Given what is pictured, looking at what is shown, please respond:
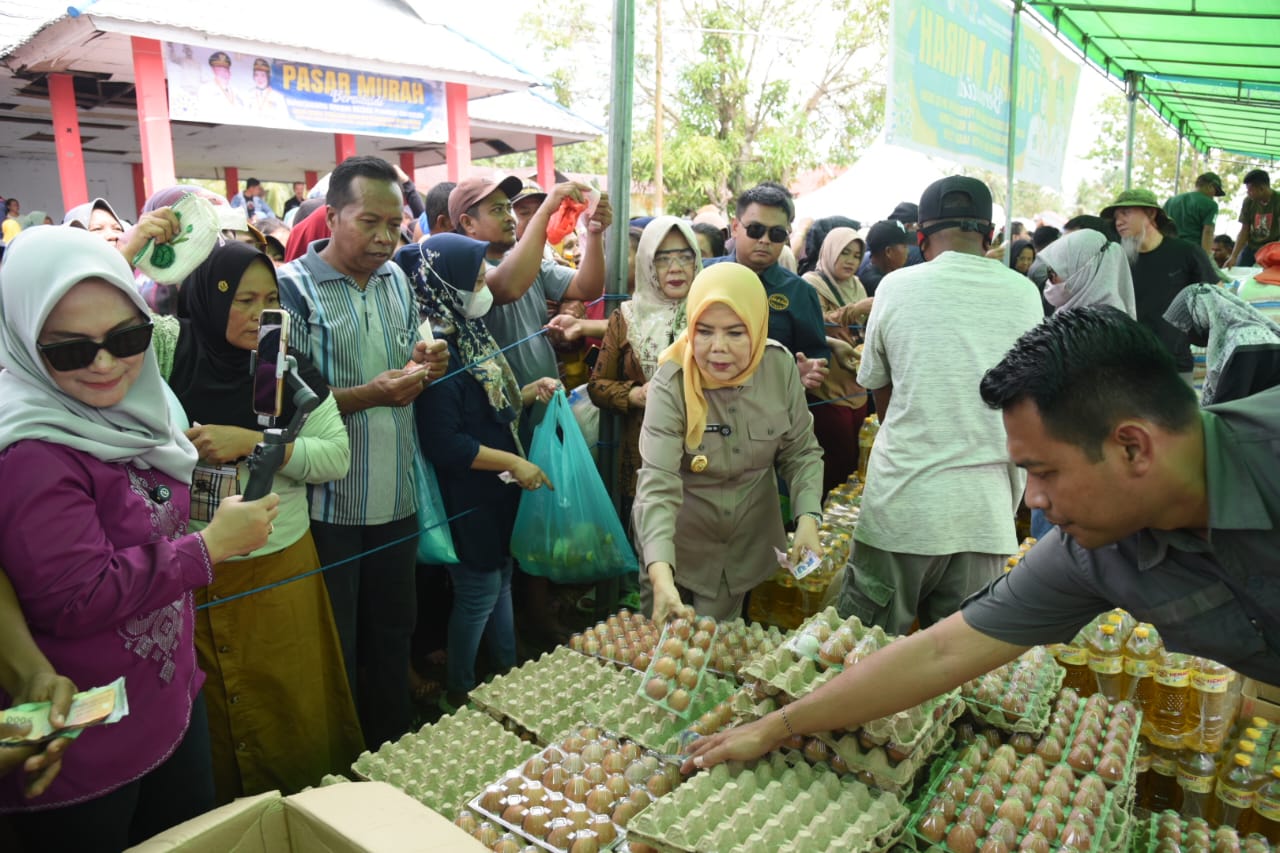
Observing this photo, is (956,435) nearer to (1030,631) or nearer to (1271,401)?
(1030,631)

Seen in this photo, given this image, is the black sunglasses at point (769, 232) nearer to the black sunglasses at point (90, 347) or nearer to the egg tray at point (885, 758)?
the egg tray at point (885, 758)

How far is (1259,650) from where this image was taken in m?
1.33

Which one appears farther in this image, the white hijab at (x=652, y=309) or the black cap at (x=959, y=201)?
the white hijab at (x=652, y=309)

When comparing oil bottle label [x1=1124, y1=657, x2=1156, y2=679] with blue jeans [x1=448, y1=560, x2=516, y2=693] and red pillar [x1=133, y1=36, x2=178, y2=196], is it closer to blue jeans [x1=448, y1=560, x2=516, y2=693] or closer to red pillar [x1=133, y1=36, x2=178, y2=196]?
blue jeans [x1=448, y1=560, x2=516, y2=693]

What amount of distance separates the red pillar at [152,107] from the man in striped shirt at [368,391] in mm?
5895

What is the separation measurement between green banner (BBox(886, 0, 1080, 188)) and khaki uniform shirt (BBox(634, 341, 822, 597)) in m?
1.91

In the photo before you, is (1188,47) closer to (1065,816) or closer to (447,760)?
(1065,816)

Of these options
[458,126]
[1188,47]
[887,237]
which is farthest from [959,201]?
[458,126]

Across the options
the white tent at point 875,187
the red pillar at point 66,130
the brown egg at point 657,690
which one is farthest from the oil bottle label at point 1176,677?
the white tent at point 875,187

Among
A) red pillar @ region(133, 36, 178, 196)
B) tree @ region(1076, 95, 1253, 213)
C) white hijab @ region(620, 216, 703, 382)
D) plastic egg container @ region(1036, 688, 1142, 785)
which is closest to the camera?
plastic egg container @ region(1036, 688, 1142, 785)

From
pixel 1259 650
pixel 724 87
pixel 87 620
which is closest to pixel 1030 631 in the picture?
pixel 1259 650

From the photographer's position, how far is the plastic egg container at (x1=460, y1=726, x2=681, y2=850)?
1611mm

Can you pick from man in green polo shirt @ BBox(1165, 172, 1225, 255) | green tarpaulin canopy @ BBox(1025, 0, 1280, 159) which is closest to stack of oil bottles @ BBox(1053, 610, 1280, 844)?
green tarpaulin canopy @ BBox(1025, 0, 1280, 159)

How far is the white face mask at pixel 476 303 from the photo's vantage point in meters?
3.10
